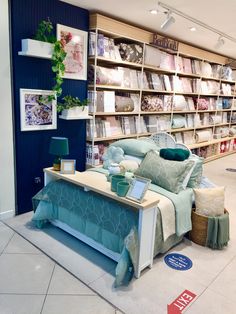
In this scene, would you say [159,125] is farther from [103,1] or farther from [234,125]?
[234,125]

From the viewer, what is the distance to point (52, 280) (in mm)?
2059

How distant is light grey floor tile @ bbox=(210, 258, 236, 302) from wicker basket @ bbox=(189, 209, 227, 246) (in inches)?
14.1

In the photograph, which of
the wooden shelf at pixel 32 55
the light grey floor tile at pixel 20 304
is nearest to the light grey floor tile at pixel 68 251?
the light grey floor tile at pixel 20 304

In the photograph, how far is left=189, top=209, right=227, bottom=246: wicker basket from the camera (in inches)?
101

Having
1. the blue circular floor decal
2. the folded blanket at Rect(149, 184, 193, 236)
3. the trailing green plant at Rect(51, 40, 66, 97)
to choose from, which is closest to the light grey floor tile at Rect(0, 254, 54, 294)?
the blue circular floor decal

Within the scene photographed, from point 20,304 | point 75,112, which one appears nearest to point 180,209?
point 20,304

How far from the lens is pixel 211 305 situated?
1.89 metres

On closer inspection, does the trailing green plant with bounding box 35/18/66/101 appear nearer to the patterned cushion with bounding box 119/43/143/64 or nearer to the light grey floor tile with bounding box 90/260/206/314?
the patterned cushion with bounding box 119/43/143/64

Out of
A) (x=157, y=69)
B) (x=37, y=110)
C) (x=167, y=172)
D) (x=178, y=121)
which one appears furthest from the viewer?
(x=178, y=121)

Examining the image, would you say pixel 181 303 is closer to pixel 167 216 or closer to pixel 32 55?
pixel 167 216

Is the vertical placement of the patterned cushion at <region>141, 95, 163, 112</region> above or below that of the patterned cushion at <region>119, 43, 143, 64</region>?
below

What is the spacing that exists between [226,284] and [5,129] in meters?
2.44

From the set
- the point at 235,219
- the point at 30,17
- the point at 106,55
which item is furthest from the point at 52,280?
the point at 106,55

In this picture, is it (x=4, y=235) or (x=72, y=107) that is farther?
(x=72, y=107)
